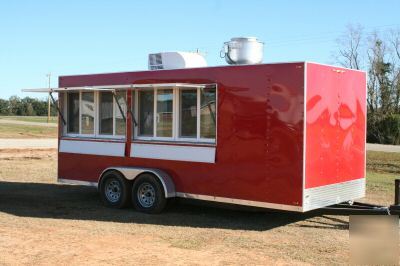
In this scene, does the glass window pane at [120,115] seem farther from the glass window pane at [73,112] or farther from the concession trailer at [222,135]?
the glass window pane at [73,112]

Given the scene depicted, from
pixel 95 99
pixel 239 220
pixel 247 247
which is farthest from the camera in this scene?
pixel 95 99

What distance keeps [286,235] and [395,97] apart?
3719cm

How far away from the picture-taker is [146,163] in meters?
9.68

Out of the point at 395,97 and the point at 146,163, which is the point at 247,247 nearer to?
the point at 146,163

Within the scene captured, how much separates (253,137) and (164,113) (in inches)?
78.9

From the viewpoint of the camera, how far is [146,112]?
990 centimetres

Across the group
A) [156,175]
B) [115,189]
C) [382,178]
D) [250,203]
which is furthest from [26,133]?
[250,203]

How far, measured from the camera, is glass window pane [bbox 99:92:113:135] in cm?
1040

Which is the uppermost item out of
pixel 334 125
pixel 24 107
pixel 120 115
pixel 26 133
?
pixel 24 107

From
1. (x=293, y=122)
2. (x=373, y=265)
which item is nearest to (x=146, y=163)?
(x=293, y=122)

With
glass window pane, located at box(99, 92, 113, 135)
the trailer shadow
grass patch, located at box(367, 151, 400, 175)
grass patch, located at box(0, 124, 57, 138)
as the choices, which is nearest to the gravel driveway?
grass patch, located at box(0, 124, 57, 138)

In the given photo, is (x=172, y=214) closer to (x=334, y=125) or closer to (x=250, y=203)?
(x=250, y=203)

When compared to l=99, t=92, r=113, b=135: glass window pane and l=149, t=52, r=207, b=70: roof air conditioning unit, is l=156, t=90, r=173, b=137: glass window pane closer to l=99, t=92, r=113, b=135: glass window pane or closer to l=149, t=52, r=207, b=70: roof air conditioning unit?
l=149, t=52, r=207, b=70: roof air conditioning unit

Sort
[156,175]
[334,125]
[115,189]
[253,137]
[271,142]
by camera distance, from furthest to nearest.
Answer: [115,189]
[156,175]
[334,125]
[253,137]
[271,142]
